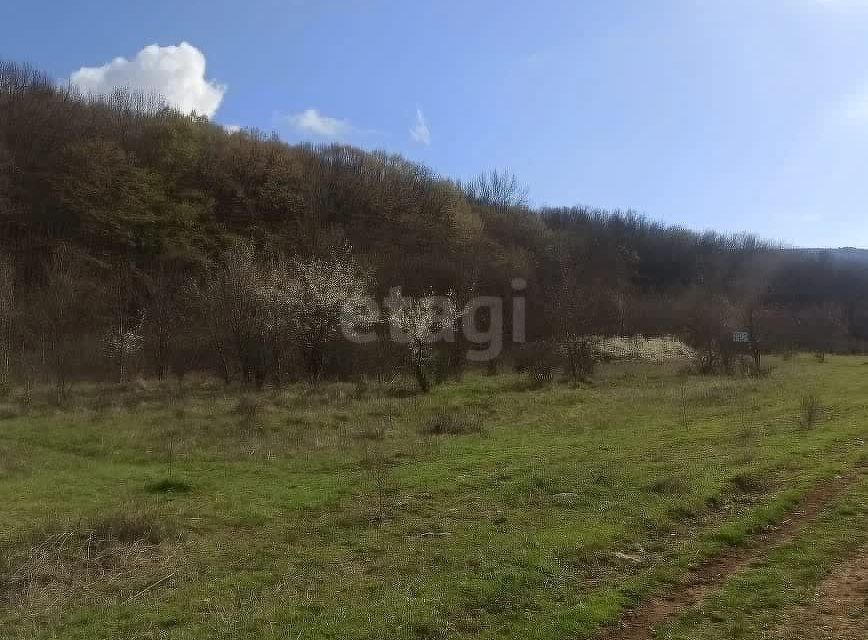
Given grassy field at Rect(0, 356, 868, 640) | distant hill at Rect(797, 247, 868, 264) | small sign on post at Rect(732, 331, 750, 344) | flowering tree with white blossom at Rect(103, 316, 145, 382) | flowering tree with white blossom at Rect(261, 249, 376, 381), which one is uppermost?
distant hill at Rect(797, 247, 868, 264)

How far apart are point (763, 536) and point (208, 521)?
847 centimetres

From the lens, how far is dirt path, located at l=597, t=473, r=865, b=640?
5711 mm

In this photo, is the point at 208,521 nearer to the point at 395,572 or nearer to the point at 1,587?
the point at 1,587

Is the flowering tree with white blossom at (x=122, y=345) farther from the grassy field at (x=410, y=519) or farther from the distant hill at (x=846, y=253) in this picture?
the distant hill at (x=846, y=253)

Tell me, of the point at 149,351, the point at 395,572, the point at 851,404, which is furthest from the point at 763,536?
the point at 149,351

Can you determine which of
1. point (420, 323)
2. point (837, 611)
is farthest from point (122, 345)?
point (837, 611)

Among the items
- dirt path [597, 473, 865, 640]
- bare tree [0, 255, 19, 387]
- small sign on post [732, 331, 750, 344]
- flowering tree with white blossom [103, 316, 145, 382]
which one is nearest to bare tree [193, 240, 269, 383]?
flowering tree with white blossom [103, 316, 145, 382]

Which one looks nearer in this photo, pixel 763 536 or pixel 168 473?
pixel 763 536

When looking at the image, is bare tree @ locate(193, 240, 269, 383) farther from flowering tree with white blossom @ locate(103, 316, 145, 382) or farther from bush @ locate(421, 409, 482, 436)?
bush @ locate(421, 409, 482, 436)

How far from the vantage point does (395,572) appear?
7586mm

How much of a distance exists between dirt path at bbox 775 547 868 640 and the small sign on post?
3539 centimetres

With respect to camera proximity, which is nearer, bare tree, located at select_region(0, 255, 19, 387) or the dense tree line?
bare tree, located at select_region(0, 255, 19, 387)

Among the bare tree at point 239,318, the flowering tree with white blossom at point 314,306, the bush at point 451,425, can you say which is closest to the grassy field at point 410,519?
the bush at point 451,425

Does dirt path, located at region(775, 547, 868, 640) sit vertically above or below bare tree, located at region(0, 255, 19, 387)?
below
